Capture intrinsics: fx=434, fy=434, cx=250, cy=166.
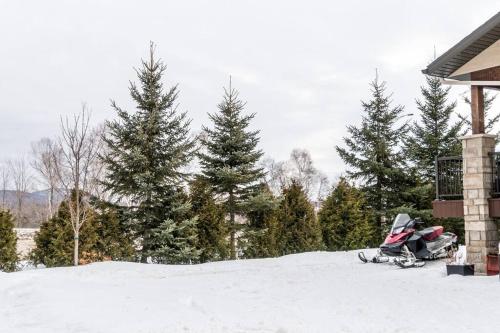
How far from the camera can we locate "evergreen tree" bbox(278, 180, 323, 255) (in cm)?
1530

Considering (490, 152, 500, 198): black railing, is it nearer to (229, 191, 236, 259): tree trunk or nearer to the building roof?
the building roof

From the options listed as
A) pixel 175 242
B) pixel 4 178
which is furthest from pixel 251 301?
pixel 4 178

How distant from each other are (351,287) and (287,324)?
3.00 m

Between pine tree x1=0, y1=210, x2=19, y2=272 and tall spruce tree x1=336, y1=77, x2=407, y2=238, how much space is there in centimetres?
1229

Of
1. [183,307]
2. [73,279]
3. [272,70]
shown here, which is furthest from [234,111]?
[183,307]

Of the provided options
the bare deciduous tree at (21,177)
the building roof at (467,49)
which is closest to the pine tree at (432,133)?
the building roof at (467,49)

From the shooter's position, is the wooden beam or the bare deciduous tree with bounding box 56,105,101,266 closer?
the wooden beam

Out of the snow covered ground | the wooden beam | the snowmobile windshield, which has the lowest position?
the snow covered ground

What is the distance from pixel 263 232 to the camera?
14.5 metres

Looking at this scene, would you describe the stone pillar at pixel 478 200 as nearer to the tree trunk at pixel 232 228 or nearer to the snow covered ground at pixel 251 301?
the snow covered ground at pixel 251 301

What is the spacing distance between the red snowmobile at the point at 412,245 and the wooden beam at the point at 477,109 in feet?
8.82

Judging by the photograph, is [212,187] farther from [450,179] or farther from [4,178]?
[4,178]

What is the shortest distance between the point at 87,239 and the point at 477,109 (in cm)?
1029

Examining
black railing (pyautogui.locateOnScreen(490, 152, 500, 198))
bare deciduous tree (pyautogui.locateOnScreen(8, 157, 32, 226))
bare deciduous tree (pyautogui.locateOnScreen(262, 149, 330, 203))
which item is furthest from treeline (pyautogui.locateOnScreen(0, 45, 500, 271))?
bare deciduous tree (pyautogui.locateOnScreen(8, 157, 32, 226))
